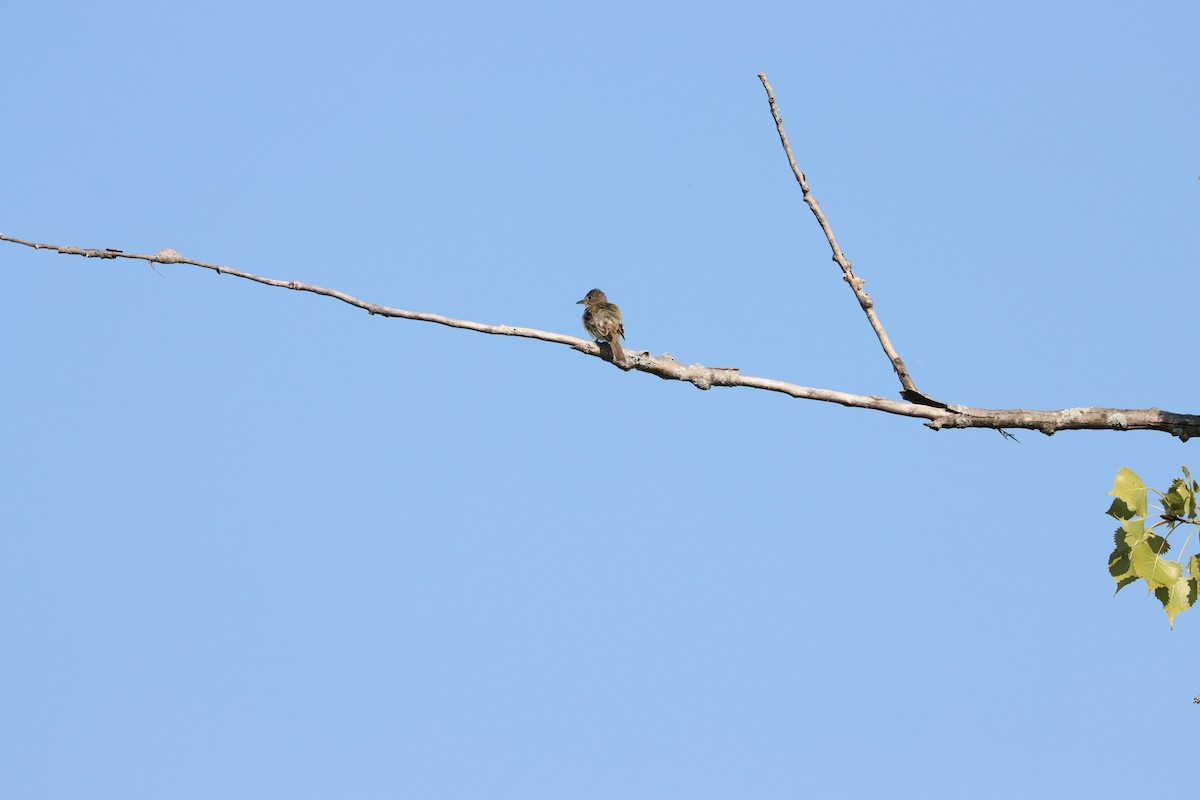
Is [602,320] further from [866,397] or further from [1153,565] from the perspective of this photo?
[1153,565]

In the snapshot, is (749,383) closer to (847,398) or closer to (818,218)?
(847,398)

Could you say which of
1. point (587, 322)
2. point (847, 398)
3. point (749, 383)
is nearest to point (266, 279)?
point (749, 383)

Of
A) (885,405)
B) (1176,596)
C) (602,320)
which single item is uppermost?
(602,320)

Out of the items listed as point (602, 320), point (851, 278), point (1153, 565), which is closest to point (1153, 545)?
point (1153, 565)

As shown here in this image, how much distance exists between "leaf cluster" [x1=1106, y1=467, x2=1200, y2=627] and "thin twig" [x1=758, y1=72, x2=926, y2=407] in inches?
34.1

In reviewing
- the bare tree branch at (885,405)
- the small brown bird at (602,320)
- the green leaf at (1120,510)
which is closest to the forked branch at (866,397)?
the bare tree branch at (885,405)

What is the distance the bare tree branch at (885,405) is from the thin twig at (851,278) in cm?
9

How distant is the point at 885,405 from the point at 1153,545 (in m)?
1.15

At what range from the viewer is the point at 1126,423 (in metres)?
5.38

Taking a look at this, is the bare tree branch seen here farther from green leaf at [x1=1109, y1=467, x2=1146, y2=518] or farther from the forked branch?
green leaf at [x1=1109, y1=467, x2=1146, y2=518]

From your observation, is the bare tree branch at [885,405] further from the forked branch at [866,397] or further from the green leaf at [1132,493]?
the green leaf at [1132,493]

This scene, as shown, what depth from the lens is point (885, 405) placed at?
17.4ft

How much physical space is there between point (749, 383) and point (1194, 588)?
1.87m

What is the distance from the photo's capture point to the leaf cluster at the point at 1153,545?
4.64 meters
